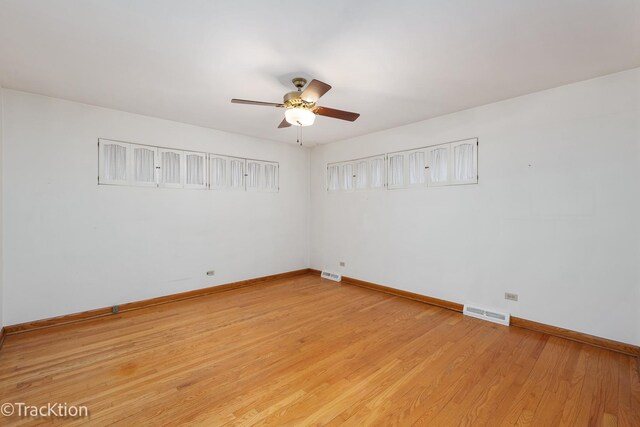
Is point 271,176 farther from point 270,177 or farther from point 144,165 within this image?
point 144,165

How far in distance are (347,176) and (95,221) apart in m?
3.84

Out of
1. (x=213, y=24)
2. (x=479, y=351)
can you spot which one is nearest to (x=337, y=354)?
(x=479, y=351)

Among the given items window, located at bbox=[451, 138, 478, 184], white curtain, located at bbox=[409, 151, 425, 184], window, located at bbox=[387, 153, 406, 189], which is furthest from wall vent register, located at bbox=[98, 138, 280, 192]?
window, located at bbox=[451, 138, 478, 184]

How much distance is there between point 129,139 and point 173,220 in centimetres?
123

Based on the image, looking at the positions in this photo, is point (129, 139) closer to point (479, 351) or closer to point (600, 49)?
point (479, 351)

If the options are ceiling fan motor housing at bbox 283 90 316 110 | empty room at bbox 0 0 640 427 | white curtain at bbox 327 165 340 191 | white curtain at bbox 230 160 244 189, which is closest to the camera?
empty room at bbox 0 0 640 427

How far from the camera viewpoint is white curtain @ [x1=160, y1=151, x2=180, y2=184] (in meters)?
4.07

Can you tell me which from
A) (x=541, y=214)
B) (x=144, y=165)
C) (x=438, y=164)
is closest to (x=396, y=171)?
(x=438, y=164)

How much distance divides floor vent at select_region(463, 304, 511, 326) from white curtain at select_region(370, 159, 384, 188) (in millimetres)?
2218

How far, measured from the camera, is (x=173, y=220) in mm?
4152

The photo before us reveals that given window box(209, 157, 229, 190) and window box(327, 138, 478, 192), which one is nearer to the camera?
window box(327, 138, 478, 192)

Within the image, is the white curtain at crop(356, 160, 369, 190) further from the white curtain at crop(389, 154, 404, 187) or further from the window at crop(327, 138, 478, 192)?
the white curtain at crop(389, 154, 404, 187)

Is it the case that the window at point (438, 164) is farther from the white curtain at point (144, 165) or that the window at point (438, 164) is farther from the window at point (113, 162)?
the window at point (113, 162)

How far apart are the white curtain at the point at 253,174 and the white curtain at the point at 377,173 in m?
2.05
